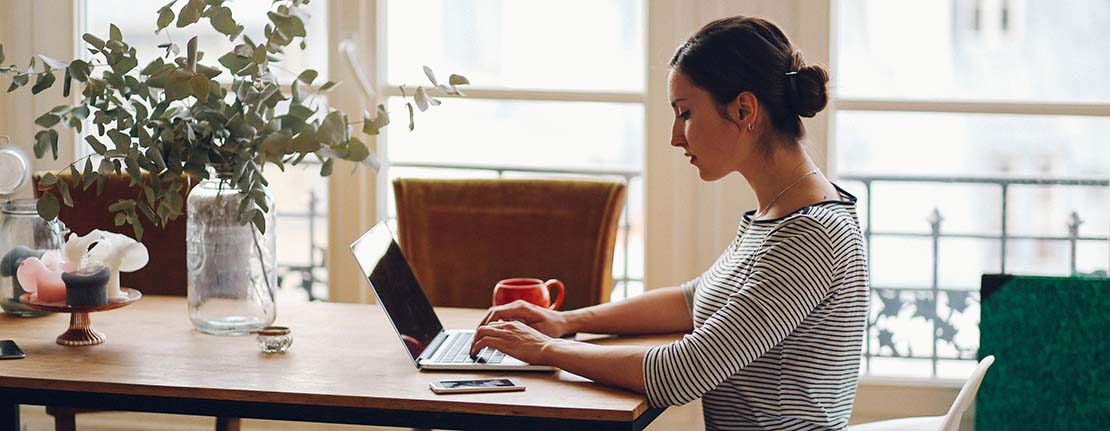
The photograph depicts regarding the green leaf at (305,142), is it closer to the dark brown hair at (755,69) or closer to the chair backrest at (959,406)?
the dark brown hair at (755,69)

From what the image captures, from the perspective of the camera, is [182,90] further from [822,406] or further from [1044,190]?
[1044,190]

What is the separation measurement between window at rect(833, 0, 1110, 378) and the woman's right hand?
1238mm

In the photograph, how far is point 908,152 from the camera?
121 inches

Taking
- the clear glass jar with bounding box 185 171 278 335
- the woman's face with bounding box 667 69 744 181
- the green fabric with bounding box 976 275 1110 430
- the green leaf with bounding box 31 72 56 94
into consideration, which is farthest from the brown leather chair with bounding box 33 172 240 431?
the green fabric with bounding box 976 275 1110 430

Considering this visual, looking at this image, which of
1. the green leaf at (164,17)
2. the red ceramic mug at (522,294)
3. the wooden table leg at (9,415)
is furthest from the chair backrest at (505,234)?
the wooden table leg at (9,415)

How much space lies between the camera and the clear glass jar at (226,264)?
2111 mm

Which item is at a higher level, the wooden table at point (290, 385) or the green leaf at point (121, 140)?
the green leaf at point (121, 140)

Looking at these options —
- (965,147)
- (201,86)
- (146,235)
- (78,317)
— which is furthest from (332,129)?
(965,147)

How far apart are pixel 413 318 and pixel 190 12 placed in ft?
2.00

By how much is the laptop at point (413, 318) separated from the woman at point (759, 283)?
5cm

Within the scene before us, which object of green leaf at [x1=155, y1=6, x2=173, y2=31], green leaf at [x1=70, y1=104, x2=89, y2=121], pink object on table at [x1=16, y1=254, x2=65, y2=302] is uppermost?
green leaf at [x1=155, y1=6, x2=173, y2=31]

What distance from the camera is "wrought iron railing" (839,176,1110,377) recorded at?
3.04 meters

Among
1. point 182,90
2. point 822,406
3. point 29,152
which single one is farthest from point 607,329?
point 29,152

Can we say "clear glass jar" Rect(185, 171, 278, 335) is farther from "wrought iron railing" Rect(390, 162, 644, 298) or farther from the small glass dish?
"wrought iron railing" Rect(390, 162, 644, 298)
